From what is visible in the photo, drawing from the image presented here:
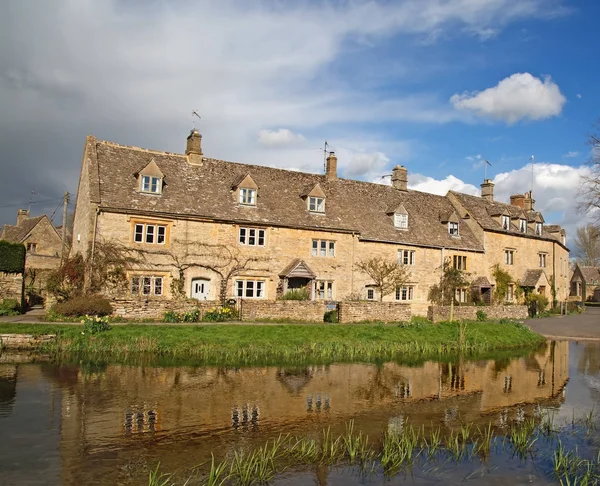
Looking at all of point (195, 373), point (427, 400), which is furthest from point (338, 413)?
point (195, 373)

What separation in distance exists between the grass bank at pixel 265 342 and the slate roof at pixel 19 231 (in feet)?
124

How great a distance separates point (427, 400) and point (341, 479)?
7.63m

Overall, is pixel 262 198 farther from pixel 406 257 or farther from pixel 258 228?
pixel 406 257

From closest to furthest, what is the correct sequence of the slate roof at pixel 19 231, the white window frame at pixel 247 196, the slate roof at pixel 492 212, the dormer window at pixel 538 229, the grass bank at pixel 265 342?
the grass bank at pixel 265 342, the white window frame at pixel 247 196, the slate roof at pixel 492 212, the dormer window at pixel 538 229, the slate roof at pixel 19 231

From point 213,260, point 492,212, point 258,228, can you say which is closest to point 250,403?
point 213,260

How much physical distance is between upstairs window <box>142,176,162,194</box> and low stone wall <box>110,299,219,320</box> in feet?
25.3

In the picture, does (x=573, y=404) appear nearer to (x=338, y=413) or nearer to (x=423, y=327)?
(x=338, y=413)

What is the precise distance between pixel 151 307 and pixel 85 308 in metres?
3.35

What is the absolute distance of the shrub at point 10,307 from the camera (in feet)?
91.6

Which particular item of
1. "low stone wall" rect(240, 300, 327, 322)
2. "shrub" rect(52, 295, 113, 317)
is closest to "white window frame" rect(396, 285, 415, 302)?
"low stone wall" rect(240, 300, 327, 322)

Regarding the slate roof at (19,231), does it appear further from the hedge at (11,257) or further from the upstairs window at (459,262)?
the upstairs window at (459,262)

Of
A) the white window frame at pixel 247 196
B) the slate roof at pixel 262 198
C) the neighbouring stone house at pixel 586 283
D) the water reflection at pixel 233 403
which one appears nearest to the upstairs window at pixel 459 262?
the slate roof at pixel 262 198

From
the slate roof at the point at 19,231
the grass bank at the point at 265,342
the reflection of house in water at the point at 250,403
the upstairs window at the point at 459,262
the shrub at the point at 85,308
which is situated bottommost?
the reflection of house in water at the point at 250,403

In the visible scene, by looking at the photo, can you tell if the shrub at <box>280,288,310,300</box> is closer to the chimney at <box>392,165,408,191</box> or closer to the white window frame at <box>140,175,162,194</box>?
the white window frame at <box>140,175,162,194</box>
